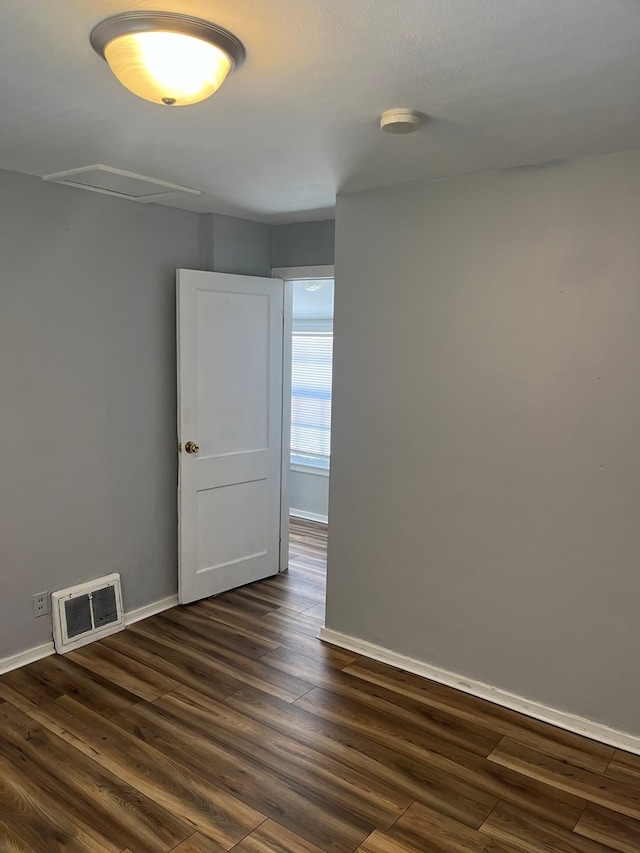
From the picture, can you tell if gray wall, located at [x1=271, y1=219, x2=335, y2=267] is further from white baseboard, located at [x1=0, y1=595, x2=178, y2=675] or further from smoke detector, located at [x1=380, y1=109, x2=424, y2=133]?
white baseboard, located at [x1=0, y1=595, x2=178, y2=675]

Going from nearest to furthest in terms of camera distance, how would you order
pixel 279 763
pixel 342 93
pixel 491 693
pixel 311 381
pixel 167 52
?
pixel 167 52, pixel 342 93, pixel 279 763, pixel 491 693, pixel 311 381

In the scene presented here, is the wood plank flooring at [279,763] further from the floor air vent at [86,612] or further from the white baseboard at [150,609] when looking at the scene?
the white baseboard at [150,609]

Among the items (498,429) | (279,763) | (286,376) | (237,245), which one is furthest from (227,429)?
(279,763)

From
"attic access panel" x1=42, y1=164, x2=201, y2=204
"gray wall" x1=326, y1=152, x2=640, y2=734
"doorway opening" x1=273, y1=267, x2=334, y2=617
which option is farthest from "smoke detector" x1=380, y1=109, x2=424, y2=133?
"doorway opening" x1=273, y1=267, x2=334, y2=617

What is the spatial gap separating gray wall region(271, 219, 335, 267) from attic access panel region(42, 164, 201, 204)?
99 centimetres

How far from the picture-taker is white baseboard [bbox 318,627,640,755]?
2680mm

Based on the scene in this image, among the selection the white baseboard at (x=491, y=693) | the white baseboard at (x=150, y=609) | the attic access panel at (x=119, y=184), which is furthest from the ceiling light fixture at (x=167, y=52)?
the white baseboard at (x=150, y=609)

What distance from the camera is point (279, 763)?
250 cm

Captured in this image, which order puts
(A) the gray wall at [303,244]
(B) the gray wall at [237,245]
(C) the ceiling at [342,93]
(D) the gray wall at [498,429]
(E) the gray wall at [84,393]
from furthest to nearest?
(A) the gray wall at [303,244] < (B) the gray wall at [237,245] < (E) the gray wall at [84,393] < (D) the gray wall at [498,429] < (C) the ceiling at [342,93]

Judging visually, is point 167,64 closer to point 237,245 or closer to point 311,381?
point 237,245

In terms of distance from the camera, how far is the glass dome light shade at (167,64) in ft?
5.21

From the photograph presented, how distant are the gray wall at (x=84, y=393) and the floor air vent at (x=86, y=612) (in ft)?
0.23

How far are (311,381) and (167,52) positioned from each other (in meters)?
4.61

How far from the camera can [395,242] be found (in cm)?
312
